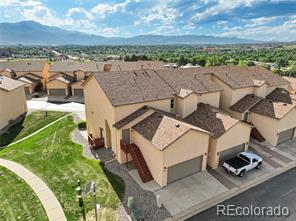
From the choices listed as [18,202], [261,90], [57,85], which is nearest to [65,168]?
[18,202]

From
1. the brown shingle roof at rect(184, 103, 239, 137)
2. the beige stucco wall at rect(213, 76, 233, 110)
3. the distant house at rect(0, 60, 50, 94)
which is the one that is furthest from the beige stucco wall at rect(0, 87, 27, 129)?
the beige stucco wall at rect(213, 76, 233, 110)

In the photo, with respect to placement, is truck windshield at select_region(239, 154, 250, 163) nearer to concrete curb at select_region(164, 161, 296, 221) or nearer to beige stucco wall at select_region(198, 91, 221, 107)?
concrete curb at select_region(164, 161, 296, 221)

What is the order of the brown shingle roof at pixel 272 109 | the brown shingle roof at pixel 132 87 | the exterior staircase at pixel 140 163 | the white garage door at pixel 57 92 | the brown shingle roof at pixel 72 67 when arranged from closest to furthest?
the exterior staircase at pixel 140 163 < the brown shingle roof at pixel 132 87 < the brown shingle roof at pixel 272 109 < the white garage door at pixel 57 92 < the brown shingle roof at pixel 72 67

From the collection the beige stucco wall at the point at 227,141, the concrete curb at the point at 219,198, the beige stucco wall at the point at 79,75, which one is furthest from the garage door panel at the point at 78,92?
the concrete curb at the point at 219,198

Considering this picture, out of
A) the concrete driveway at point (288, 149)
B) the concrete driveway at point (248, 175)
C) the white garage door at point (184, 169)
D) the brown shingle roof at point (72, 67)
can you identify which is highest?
the brown shingle roof at point (72, 67)

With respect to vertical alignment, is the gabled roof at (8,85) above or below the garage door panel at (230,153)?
above

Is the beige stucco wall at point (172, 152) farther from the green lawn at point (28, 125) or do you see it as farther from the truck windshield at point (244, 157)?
the green lawn at point (28, 125)

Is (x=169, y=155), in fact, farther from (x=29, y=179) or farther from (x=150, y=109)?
(x=29, y=179)
